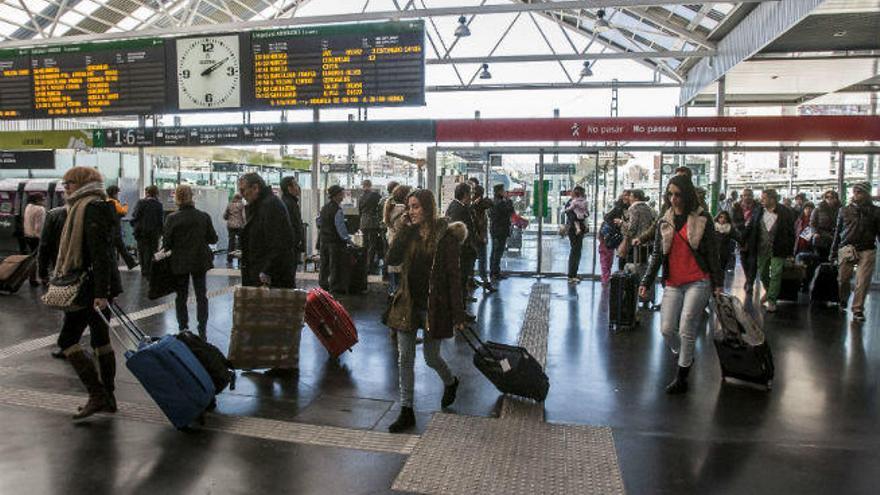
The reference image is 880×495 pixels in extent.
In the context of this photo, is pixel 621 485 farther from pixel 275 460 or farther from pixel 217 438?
pixel 217 438

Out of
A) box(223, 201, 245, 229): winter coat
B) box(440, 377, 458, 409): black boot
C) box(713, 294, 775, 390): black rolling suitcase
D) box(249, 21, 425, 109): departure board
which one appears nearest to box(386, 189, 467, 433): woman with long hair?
box(440, 377, 458, 409): black boot

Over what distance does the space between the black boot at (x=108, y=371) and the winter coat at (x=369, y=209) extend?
5934 millimetres

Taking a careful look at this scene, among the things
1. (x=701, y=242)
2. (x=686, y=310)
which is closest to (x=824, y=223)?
(x=701, y=242)

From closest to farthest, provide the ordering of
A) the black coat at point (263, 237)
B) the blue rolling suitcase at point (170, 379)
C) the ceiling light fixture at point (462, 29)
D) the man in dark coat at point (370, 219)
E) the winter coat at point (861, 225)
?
the blue rolling suitcase at point (170, 379) → the black coat at point (263, 237) → the winter coat at point (861, 225) → the man in dark coat at point (370, 219) → the ceiling light fixture at point (462, 29)

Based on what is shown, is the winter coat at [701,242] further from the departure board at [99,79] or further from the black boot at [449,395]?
the departure board at [99,79]

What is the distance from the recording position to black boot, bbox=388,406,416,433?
4.27m

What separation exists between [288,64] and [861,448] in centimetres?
868

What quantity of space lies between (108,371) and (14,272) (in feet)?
20.2

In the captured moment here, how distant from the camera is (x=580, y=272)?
12406 millimetres

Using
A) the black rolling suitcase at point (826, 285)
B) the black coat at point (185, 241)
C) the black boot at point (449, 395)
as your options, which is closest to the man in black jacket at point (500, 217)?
the black rolling suitcase at point (826, 285)

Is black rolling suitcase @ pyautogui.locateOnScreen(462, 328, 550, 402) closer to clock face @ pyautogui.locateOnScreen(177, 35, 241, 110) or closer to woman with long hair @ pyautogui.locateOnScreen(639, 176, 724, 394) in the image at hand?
woman with long hair @ pyautogui.locateOnScreen(639, 176, 724, 394)

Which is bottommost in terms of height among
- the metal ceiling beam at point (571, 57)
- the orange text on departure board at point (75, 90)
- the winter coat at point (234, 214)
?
the winter coat at point (234, 214)

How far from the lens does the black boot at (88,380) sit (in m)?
4.40

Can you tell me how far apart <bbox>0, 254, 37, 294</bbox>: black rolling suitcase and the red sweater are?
914 cm
